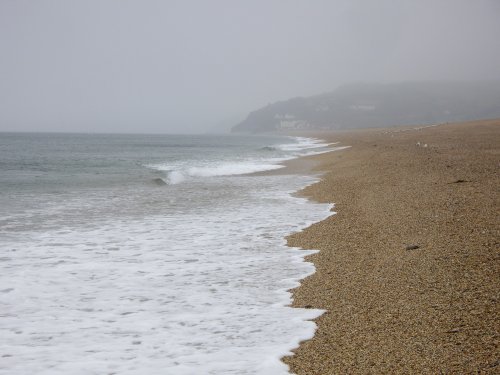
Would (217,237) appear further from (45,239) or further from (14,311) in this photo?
(14,311)

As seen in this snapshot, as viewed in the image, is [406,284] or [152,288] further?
[152,288]

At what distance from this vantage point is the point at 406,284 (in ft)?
22.6

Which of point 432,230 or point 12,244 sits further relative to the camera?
point 12,244

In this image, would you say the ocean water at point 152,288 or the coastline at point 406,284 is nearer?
the coastline at point 406,284

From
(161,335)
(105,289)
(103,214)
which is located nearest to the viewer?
(161,335)

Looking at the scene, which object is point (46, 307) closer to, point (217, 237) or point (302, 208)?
point (217, 237)

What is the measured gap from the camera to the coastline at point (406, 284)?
4797mm

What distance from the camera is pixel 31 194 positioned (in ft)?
66.2

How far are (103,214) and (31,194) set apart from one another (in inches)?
297

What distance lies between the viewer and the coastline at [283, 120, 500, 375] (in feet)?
15.7

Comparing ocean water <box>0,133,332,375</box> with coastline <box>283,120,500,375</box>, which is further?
ocean water <box>0,133,332,375</box>

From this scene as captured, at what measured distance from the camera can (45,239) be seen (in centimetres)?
1099

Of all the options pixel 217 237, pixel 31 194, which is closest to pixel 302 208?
pixel 217 237

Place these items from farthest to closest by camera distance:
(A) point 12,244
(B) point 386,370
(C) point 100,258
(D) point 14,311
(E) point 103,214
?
(E) point 103,214 < (A) point 12,244 < (C) point 100,258 < (D) point 14,311 < (B) point 386,370
